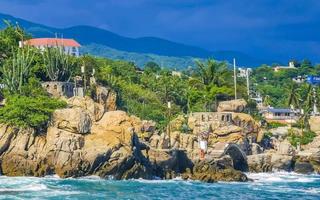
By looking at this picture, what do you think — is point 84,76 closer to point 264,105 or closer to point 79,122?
point 79,122

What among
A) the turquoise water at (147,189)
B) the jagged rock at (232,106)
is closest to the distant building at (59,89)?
the jagged rock at (232,106)

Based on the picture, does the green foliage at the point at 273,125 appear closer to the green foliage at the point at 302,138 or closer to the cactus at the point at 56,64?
the green foliage at the point at 302,138

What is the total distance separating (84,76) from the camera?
7225 cm

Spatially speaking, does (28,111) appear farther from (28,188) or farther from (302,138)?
(302,138)

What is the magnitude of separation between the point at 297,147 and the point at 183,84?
729 inches

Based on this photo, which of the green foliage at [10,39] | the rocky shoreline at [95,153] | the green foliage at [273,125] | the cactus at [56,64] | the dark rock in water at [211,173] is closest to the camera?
the rocky shoreline at [95,153]

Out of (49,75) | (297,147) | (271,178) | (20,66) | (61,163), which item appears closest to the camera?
(61,163)

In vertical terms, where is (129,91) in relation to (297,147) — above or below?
above

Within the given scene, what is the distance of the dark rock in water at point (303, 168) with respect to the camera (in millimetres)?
63719

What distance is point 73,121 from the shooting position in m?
54.5

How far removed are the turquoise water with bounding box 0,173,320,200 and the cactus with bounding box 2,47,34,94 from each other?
45.4 ft

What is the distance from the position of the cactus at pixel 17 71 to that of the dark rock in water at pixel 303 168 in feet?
87.5

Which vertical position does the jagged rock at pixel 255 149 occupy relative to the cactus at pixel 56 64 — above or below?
below

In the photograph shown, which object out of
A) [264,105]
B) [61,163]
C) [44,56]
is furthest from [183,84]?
[61,163]
